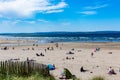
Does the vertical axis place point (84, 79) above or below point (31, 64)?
below

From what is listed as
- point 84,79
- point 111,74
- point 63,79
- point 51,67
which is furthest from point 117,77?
point 51,67

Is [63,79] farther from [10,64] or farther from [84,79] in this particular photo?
[10,64]

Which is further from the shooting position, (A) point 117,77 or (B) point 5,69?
(A) point 117,77

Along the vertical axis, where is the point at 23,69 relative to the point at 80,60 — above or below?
above

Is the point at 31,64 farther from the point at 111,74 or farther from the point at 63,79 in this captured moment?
the point at 111,74

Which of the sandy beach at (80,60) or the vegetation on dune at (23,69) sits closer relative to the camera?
the vegetation on dune at (23,69)

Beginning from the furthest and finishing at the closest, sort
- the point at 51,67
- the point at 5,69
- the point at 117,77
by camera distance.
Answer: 1. the point at 51,67
2. the point at 117,77
3. the point at 5,69

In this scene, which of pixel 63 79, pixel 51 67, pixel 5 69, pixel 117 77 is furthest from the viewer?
pixel 51 67

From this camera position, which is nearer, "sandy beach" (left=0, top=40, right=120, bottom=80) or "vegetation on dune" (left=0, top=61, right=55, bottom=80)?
"vegetation on dune" (left=0, top=61, right=55, bottom=80)

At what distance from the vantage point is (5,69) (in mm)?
17734

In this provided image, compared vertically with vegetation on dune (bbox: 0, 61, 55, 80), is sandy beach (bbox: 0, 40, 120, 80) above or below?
below

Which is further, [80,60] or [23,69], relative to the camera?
[80,60]

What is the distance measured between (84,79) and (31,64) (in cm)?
434

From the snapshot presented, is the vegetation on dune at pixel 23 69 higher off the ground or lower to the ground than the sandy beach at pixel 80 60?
higher
